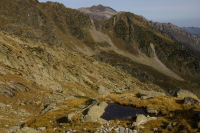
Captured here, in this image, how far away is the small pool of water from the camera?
27688 mm

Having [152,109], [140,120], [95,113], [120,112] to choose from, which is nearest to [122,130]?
[140,120]

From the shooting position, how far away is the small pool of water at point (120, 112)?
1090 inches

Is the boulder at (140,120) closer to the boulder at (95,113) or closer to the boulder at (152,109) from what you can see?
the boulder at (95,113)

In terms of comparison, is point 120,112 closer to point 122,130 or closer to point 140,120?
point 140,120

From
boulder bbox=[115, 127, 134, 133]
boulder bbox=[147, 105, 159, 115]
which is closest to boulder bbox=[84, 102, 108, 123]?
boulder bbox=[115, 127, 134, 133]

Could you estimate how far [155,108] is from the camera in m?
29.3

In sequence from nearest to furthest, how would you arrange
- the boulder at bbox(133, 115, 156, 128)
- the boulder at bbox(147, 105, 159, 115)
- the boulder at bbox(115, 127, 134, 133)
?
the boulder at bbox(115, 127, 134, 133) < the boulder at bbox(133, 115, 156, 128) < the boulder at bbox(147, 105, 159, 115)

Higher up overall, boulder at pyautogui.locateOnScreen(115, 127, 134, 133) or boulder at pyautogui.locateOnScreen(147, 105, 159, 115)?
boulder at pyautogui.locateOnScreen(147, 105, 159, 115)

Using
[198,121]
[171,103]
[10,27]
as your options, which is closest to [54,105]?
[171,103]

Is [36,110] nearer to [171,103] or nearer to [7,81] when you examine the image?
[7,81]

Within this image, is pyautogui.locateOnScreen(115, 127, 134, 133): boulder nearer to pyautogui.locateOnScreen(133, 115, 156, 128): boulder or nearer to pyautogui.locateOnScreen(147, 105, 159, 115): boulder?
pyautogui.locateOnScreen(133, 115, 156, 128): boulder

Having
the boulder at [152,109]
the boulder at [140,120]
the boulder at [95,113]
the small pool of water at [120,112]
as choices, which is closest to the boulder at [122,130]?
the boulder at [140,120]

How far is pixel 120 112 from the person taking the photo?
3023 centimetres

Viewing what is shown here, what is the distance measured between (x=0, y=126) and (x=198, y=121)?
23.5 meters
